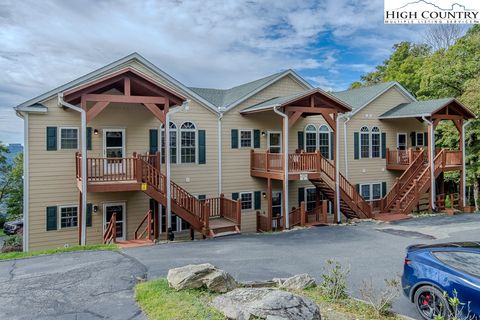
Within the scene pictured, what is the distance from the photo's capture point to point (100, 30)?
1600 centimetres

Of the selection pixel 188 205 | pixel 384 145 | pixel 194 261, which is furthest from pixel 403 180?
pixel 194 261

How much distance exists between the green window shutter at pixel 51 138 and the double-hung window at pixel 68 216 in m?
2.40

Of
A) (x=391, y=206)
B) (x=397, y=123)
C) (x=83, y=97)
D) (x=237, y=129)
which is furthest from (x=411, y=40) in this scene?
(x=83, y=97)

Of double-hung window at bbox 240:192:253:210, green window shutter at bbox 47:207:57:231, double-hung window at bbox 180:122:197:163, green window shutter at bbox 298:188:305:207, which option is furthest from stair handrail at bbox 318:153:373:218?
green window shutter at bbox 47:207:57:231

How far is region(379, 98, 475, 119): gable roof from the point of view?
18750mm

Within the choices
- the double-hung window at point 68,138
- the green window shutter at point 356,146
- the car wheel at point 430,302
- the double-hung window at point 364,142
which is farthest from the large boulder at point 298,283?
the double-hung window at point 364,142

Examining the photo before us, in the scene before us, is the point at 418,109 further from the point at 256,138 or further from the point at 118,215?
the point at 118,215

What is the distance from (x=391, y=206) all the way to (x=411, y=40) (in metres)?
30.8

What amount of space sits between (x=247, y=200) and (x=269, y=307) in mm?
12441

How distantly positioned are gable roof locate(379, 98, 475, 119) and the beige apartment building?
95mm

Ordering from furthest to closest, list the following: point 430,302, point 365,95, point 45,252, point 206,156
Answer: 1. point 365,95
2. point 206,156
3. point 45,252
4. point 430,302

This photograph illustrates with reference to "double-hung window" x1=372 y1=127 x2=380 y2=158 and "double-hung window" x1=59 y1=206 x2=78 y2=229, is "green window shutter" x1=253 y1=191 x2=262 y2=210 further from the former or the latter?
"double-hung window" x1=372 y1=127 x2=380 y2=158

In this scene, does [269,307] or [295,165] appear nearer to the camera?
[269,307]

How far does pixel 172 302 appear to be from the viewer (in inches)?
232
